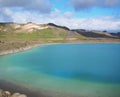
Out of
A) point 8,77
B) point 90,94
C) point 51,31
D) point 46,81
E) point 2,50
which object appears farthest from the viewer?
point 51,31

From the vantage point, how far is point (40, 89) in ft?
96.9

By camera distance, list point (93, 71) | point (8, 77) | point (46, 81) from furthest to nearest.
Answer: point (93, 71)
point (8, 77)
point (46, 81)

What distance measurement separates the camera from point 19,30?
494 feet

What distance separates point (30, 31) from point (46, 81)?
4629 inches

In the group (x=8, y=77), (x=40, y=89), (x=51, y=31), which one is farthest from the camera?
(x=51, y=31)

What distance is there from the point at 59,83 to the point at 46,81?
2.26 meters

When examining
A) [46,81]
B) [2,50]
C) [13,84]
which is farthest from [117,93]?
[2,50]

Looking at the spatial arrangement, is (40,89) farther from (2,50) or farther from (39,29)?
(39,29)

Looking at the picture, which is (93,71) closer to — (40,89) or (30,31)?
(40,89)

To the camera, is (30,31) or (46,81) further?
(30,31)

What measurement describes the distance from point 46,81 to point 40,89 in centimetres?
495

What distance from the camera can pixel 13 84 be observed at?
3234cm

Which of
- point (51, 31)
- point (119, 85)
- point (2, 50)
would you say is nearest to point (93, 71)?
point (119, 85)

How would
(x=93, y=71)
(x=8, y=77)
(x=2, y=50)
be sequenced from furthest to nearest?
(x=2, y=50), (x=93, y=71), (x=8, y=77)
